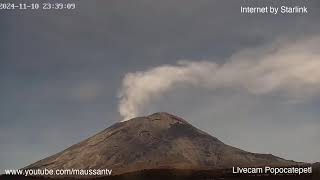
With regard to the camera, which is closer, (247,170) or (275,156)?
(247,170)

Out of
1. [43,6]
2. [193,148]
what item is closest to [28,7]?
[43,6]

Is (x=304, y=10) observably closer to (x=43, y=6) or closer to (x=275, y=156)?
(x=275, y=156)

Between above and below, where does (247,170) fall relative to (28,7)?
below

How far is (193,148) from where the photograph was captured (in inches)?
2222

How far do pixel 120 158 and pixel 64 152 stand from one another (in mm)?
2364

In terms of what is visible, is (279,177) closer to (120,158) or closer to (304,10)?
(304,10)

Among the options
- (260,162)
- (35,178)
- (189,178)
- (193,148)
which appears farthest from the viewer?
(193,148)

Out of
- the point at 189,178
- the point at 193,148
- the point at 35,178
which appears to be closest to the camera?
the point at 35,178

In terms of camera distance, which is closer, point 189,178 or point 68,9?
point 68,9

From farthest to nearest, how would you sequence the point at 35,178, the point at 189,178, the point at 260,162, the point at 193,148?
1. the point at 193,148
2. the point at 189,178
3. the point at 260,162
4. the point at 35,178

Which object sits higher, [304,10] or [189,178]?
[304,10]

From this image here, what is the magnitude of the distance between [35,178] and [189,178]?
7.04 m

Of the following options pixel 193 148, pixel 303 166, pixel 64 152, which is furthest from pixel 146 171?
pixel 193 148

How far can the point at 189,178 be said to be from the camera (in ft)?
72.6
